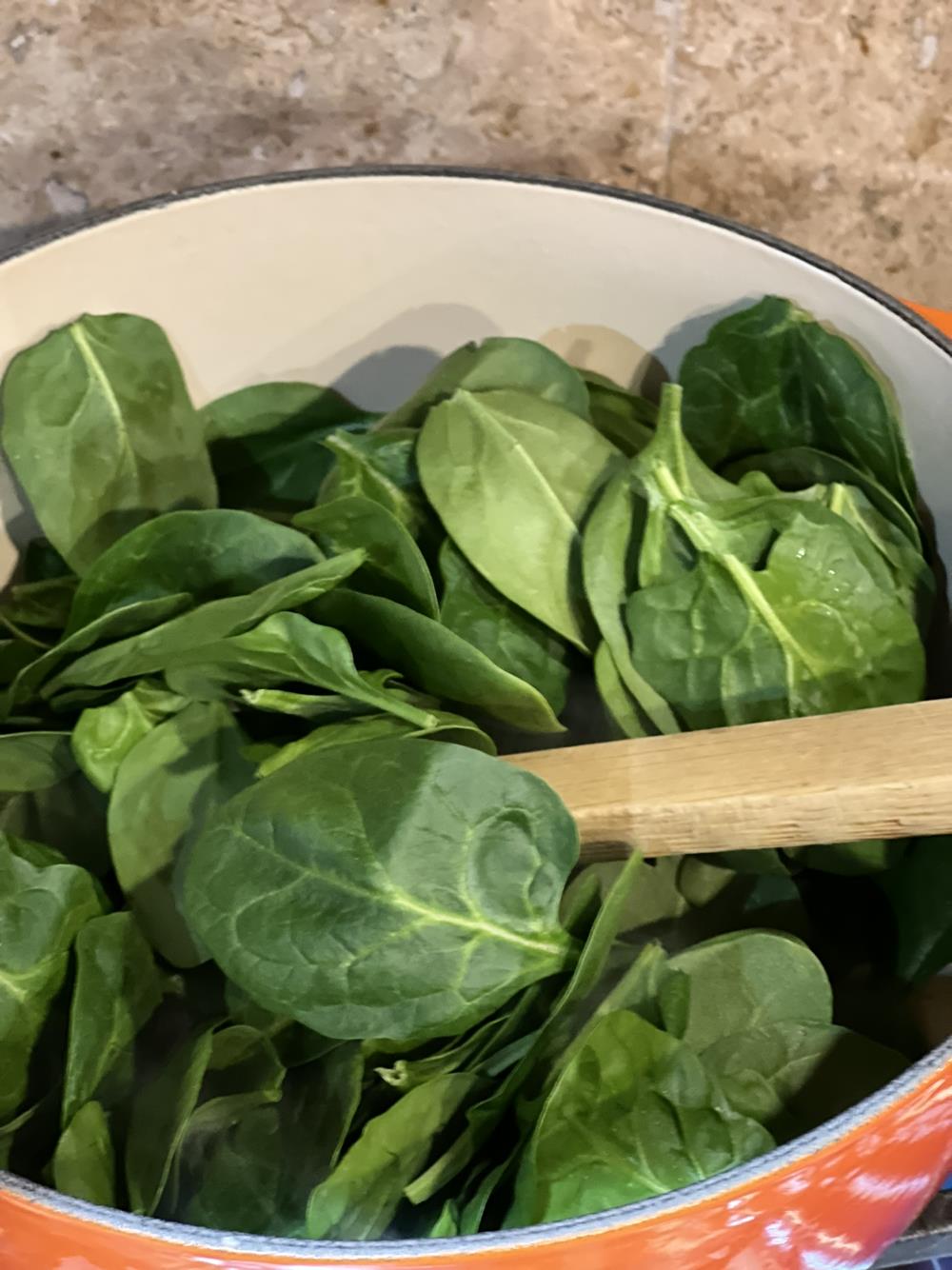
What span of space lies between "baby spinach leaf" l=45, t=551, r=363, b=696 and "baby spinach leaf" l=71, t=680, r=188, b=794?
0.04 feet

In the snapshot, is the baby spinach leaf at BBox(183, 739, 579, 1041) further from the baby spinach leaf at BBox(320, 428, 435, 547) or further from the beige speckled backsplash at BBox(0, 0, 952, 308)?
the beige speckled backsplash at BBox(0, 0, 952, 308)

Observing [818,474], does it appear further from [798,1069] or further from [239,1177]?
[239,1177]

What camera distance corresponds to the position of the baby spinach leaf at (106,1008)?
38 cm

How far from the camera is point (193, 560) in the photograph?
1.49ft

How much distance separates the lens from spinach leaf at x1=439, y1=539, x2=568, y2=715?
467 mm

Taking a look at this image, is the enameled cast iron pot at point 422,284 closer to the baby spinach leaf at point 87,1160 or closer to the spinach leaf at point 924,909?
the spinach leaf at point 924,909

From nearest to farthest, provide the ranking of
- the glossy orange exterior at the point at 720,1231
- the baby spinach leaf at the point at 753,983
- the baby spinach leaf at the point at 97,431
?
1. the glossy orange exterior at the point at 720,1231
2. the baby spinach leaf at the point at 753,983
3. the baby spinach leaf at the point at 97,431

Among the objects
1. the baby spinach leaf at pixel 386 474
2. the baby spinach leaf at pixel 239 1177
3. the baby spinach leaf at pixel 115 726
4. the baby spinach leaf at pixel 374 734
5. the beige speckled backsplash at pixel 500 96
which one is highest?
the beige speckled backsplash at pixel 500 96

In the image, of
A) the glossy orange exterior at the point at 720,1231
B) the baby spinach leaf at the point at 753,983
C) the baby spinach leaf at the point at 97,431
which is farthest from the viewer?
the baby spinach leaf at the point at 97,431

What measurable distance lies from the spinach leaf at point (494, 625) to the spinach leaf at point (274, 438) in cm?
12

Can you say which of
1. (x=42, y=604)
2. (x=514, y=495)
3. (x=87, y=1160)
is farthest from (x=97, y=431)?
(x=87, y=1160)

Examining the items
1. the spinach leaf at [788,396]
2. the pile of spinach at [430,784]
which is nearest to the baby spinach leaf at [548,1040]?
the pile of spinach at [430,784]

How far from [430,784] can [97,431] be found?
0.24 m

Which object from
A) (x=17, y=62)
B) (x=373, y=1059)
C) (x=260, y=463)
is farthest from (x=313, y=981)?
(x=17, y=62)
